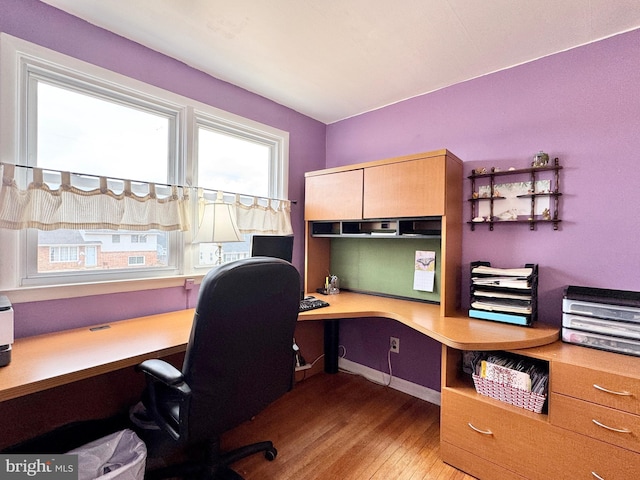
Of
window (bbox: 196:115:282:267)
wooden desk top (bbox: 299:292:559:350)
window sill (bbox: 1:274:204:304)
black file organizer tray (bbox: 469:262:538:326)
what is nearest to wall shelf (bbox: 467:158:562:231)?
black file organizer tray (bbox: 469:262:538:326)

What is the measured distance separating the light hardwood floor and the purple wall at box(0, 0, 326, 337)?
1039 mm

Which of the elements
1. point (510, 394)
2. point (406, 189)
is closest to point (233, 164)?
point (406, 189)

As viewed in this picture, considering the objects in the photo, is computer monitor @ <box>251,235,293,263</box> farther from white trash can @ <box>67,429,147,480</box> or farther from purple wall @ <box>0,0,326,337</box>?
white trash can @ <box>67,429,147,480</box>

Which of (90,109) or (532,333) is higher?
(90,109)

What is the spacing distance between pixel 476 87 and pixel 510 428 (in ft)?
7.03

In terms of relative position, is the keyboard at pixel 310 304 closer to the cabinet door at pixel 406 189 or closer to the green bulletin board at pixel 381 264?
the green bulletin board at pixel 381 264

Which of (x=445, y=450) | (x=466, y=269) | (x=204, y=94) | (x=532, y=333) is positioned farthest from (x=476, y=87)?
(x=445, y=450)

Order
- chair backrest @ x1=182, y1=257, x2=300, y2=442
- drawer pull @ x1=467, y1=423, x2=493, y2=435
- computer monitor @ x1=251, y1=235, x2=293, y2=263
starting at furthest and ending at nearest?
computer monitor @ x1=251, y1=235, x2=293, y2=263 < drawer pull @ x1=467, y1=423, x2=493, y2=435 < chair backrest @ x1=182, y1=257, x2=300, y2=442

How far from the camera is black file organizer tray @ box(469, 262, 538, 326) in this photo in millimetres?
1782

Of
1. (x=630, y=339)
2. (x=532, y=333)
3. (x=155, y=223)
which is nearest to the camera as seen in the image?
(x=630, y=339)

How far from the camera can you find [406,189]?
7.06 feet

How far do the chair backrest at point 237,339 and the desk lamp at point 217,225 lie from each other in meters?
0.81

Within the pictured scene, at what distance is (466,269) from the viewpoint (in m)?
2.27

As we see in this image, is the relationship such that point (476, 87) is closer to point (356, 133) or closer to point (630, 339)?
point (356, 133)
